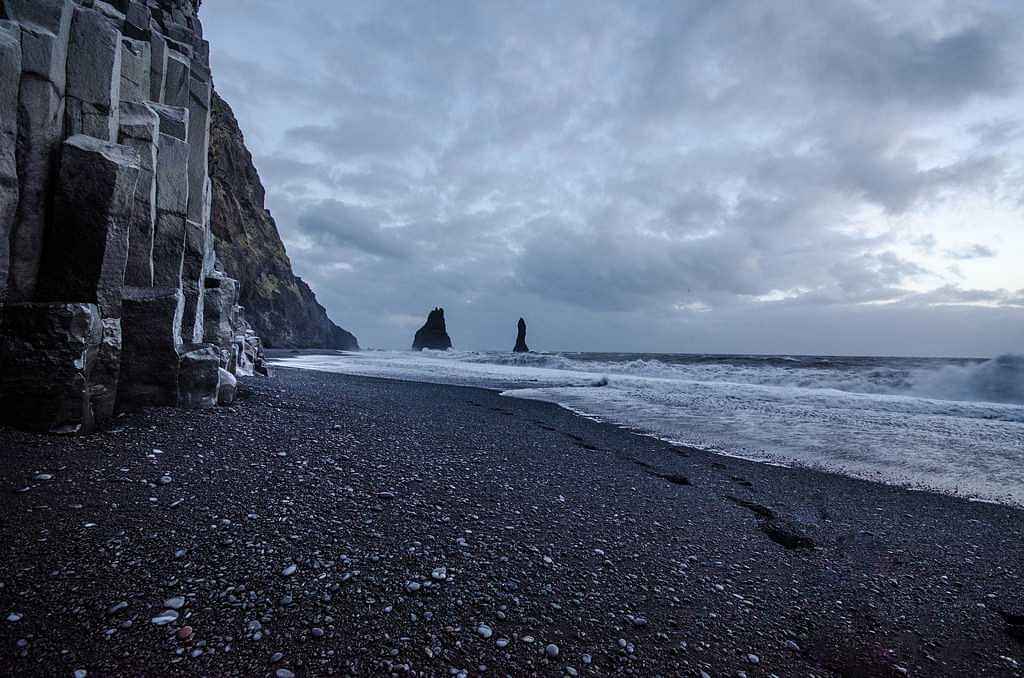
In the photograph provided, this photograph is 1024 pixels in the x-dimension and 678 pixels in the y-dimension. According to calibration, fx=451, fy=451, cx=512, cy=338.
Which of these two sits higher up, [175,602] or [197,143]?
[197,143]

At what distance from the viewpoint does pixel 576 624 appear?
10.3ft

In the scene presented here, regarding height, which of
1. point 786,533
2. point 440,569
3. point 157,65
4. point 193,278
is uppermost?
point 157,65

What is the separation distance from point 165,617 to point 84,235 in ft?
15.8

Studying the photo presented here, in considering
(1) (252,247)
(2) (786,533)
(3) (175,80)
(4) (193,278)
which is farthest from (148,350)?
(1) (252,247)

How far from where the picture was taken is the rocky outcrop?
52.2 meters

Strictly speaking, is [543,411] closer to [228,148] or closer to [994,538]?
[994,538]

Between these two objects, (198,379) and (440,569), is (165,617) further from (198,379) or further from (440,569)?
(198,379)

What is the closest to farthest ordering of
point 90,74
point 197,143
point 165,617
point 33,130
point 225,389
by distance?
point 165,617 < point 33,130 < point 90,74 < point 225,389 < point 197,143

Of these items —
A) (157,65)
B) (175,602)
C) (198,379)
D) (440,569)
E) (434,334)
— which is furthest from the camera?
(434,334)

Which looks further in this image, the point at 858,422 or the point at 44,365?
the point at 858,422

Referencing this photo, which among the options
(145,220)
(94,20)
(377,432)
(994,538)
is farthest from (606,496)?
(94,20)

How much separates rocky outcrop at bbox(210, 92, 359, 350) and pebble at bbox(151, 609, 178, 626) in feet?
153

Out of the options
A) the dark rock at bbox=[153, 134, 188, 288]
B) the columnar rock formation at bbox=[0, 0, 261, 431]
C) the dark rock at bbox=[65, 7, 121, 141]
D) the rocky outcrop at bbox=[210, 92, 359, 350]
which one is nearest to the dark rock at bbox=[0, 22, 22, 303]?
the columnar rock formation at bbox=[0, 0, 261, 431]

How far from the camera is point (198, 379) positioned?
263 inches
